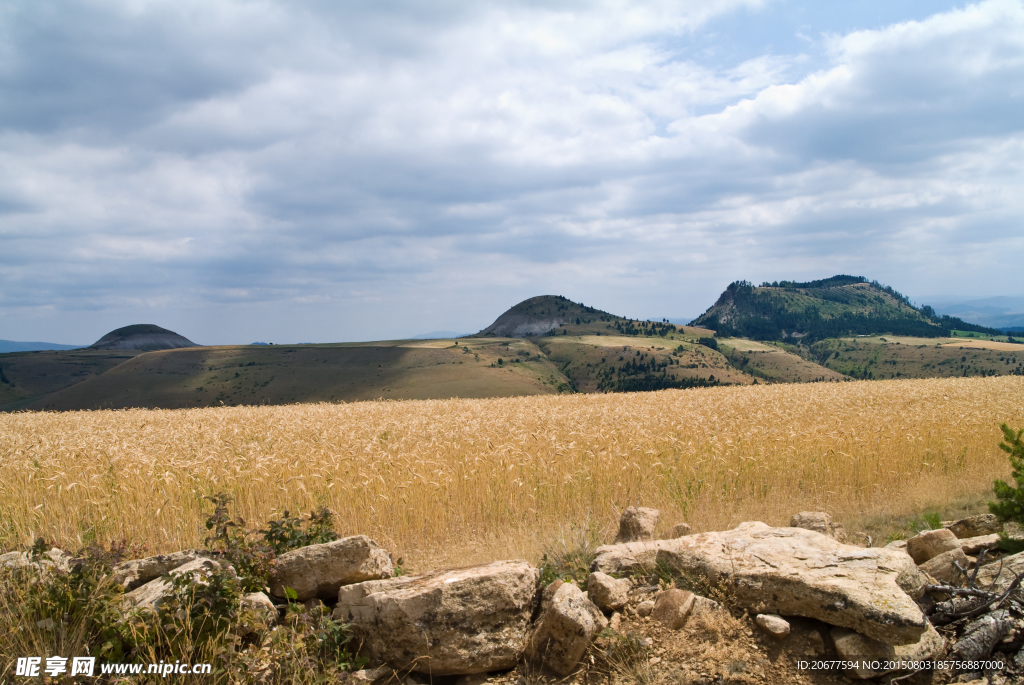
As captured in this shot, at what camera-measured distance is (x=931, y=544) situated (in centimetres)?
625

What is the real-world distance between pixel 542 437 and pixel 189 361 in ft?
460

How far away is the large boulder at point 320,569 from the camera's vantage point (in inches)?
206

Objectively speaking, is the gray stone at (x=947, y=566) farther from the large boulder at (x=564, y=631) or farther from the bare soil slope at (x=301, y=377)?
the bare soil slope at (x=301, y=377)

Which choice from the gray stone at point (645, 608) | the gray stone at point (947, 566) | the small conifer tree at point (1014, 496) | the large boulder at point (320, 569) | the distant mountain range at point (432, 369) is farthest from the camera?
the distant mountain range at point (432, 369)

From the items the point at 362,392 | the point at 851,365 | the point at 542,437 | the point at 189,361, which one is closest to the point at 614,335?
the point at 851,365

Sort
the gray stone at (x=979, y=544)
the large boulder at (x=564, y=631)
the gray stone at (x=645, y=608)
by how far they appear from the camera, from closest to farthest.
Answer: the large boulder at (x=564, y=631), the gray stone at (x=645, y=608), the gray stone at (x=979, y=544)

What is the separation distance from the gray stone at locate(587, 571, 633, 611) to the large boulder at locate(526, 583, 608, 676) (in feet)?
0.77

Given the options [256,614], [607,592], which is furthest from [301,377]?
[607,592]

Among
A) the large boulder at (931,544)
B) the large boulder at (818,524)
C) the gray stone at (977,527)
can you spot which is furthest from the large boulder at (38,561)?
the gray stone at (977,527)

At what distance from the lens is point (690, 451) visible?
10898 mm

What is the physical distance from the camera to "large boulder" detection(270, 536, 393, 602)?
5242 mm

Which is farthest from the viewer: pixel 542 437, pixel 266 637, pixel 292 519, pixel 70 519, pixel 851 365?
pixel 851 365

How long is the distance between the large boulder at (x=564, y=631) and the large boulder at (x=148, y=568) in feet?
10.9

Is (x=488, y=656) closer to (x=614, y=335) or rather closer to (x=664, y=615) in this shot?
(x=664, y=615)
